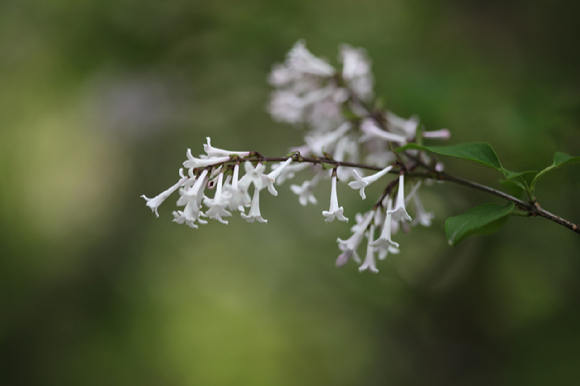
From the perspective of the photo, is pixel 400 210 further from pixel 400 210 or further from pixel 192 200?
pixel 192 200

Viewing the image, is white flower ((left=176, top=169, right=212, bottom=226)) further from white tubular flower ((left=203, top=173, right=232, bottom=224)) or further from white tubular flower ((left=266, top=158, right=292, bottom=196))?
white tubular flower ((left=266, top=158, right=292, bottom=196))

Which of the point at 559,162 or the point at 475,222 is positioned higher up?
the point at 559,162

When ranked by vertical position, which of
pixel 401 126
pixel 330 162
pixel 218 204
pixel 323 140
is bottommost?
pixel 218 204

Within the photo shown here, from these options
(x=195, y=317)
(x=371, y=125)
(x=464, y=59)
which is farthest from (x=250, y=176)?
(x=195, y=317)

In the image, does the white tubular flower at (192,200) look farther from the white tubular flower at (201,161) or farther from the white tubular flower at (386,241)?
the white tubular flower at (386,241)

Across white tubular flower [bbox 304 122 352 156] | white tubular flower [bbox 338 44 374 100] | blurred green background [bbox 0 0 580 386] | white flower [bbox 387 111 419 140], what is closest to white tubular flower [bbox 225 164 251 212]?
white tubular flower [bbox 304 122 352 156]

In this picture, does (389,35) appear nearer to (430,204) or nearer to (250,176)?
(430,204)

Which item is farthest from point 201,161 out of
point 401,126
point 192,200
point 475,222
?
point 401,126
